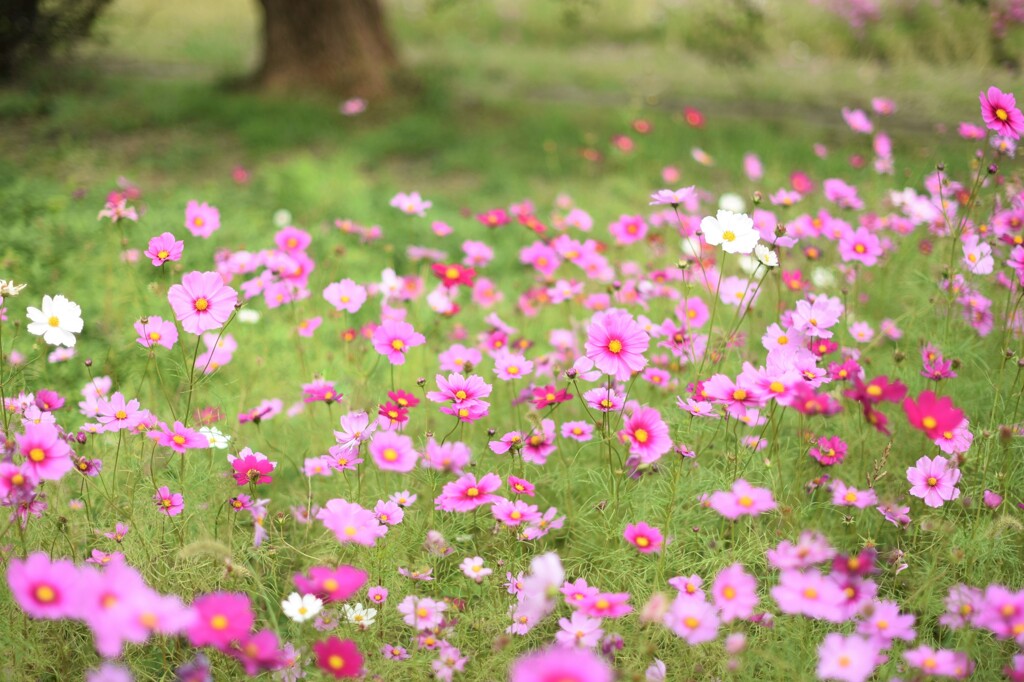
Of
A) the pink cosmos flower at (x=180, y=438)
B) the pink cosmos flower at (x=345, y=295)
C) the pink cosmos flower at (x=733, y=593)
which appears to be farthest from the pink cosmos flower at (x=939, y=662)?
the pink cosmos flower at (x=345, y=295)

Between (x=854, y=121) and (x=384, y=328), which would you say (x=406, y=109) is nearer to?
(x=854, y=121)

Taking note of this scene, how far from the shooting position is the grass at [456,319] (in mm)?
1541

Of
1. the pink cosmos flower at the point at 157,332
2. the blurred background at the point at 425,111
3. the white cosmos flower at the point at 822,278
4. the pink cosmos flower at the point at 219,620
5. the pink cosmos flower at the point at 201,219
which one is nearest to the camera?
the pink cosmos flower at the point at 219,620

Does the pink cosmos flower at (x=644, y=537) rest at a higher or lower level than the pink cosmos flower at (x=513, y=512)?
higher

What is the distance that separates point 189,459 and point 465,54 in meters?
7.03

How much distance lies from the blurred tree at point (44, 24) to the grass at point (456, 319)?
0.99 ft

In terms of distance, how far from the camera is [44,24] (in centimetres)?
470

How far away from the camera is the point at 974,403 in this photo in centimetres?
199

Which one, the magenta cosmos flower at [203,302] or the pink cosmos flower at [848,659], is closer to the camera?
the pink cosmos flower at [848,659]

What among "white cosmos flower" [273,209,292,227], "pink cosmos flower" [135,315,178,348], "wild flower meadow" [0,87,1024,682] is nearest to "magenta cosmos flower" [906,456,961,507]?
"wild flower meadow" [0,87,1024,682]

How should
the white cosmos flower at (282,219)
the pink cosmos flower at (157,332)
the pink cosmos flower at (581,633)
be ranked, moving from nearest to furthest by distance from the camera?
the pink cosmos flower at (581,633)
the pink cosmos flower at (157,332)
the white cosmos flower at (282,219)

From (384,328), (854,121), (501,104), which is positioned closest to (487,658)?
(384,328)

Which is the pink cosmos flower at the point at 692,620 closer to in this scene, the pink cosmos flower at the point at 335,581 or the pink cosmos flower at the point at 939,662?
the pink cosmos flower at the point at 939,662

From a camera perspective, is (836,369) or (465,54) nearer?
(836,369)
